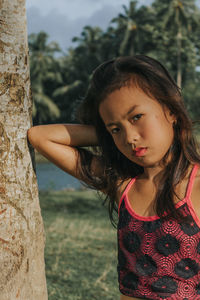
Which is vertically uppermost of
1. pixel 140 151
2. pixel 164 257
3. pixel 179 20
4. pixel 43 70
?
pixel 179 20

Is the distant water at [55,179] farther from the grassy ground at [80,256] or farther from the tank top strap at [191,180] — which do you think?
the tank top strap at [191,180]

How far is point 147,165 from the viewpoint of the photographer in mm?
1788

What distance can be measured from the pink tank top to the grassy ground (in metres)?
1.47

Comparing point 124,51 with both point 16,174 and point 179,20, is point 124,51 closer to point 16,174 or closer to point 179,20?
point 179,20

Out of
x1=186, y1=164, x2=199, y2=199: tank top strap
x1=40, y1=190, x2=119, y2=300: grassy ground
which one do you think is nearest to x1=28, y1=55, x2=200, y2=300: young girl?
x1=186, y1=164, x2=199, y2=199: tank top strap

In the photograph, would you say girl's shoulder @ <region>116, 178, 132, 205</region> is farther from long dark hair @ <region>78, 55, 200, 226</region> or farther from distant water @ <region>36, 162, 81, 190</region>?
distant water @ <region>36, 162, 81, 190</region>

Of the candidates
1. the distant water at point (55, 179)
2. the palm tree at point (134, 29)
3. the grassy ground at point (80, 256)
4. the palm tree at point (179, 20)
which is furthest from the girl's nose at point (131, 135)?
the palm tree at point (134, 29)

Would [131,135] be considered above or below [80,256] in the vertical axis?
above

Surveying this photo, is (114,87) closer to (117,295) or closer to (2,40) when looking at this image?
(2,40)

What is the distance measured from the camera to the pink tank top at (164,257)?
164 centimetres

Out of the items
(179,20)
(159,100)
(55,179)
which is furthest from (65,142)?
(179,20)

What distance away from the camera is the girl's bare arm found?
6.26 ft

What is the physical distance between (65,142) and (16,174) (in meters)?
0.33

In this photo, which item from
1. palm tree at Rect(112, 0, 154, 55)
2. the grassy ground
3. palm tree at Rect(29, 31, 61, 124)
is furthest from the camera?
palm tree at Rect(29, 31, 61, 124)
